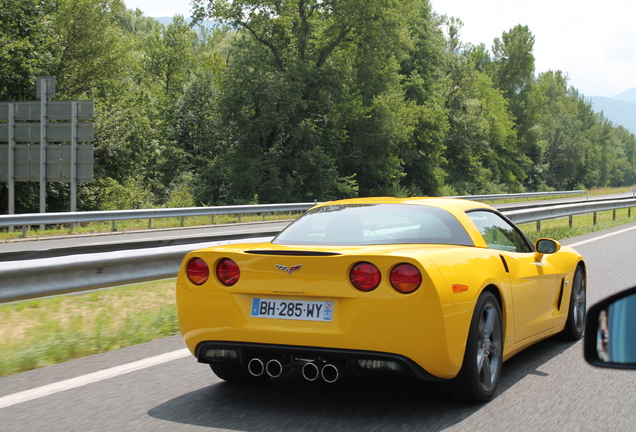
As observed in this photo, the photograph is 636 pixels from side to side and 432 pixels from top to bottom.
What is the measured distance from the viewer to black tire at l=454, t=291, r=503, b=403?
4.21m

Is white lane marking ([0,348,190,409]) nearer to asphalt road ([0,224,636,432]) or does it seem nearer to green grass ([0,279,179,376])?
asphalt road ([0,224,636,432])

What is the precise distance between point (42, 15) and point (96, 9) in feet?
8.14

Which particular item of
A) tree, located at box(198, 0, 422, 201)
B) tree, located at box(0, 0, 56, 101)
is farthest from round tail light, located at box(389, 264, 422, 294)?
tree, located at box(198, 0, 422, 201)

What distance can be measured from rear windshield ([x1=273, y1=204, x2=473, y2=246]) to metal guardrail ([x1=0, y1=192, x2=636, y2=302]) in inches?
73.3

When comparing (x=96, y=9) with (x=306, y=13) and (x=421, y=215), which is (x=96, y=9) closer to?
(x=306, y=13)

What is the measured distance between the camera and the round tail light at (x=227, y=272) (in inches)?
172

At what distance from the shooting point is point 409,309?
3.94 metres

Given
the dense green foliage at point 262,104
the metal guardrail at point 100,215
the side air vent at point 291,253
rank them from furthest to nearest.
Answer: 1. the dense green foliage at point 262,104
2. the metal guardrail at point 100,215
3. the side air vent at point 291,253

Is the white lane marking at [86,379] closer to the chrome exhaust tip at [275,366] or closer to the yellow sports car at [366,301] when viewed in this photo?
the yellow sports car at [366,301]

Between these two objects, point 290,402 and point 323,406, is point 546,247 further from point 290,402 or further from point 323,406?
point 290,402

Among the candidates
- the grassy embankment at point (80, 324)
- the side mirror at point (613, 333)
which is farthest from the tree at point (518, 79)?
the side mirror at point (613, 333)

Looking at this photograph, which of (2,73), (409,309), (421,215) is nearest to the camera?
(409,309)

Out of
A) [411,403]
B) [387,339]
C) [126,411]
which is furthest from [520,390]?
[126,411]

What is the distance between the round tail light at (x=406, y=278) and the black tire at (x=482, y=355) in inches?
20.5
